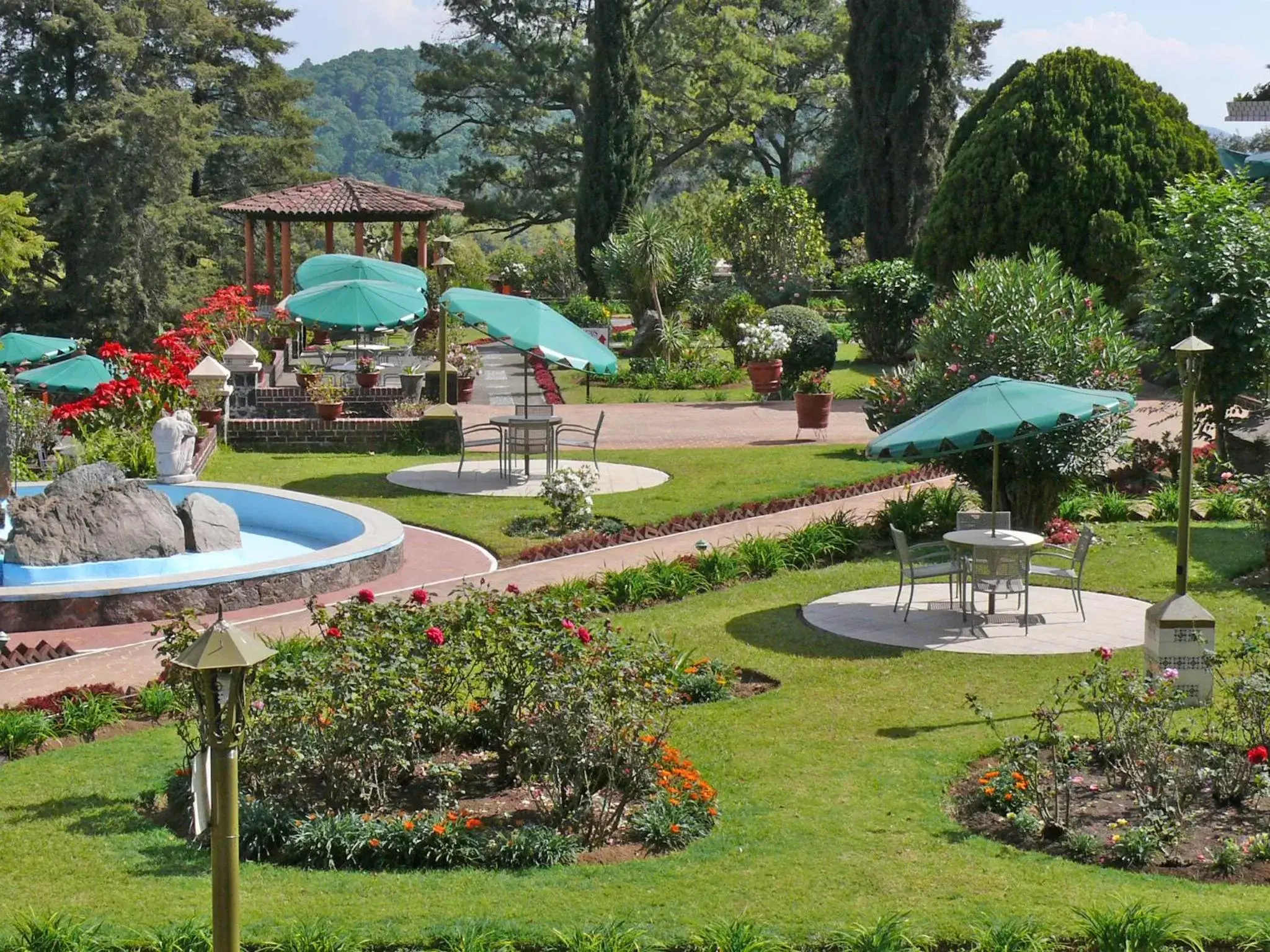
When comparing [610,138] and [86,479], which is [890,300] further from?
[86,479]

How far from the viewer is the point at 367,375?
77.2ft

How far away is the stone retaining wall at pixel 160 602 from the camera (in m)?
11.8

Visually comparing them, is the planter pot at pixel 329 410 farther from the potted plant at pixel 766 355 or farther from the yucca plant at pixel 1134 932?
the yucca plant at pixel 1134 932

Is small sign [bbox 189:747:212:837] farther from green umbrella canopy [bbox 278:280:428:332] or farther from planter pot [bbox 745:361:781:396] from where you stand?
planter pot [bbox 745:361:781:396]

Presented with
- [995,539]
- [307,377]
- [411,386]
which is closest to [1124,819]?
[995,539]

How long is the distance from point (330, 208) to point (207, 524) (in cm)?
2015

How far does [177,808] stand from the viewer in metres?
7.89

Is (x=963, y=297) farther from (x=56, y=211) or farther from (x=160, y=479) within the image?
(x=56, y=211)

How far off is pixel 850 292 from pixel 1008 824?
2077 cm

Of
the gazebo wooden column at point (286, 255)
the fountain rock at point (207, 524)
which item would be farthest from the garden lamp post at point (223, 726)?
the gazebo wooden column at point (286, 255)

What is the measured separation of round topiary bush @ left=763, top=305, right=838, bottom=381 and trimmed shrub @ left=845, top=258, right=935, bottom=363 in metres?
0.82

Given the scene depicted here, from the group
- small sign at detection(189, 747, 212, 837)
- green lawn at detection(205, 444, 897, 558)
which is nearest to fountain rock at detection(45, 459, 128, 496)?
green lawn at detection(205, 444, 897, 558)

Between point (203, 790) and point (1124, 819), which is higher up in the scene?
point (203, 790)

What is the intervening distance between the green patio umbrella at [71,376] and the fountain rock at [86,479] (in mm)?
10152
